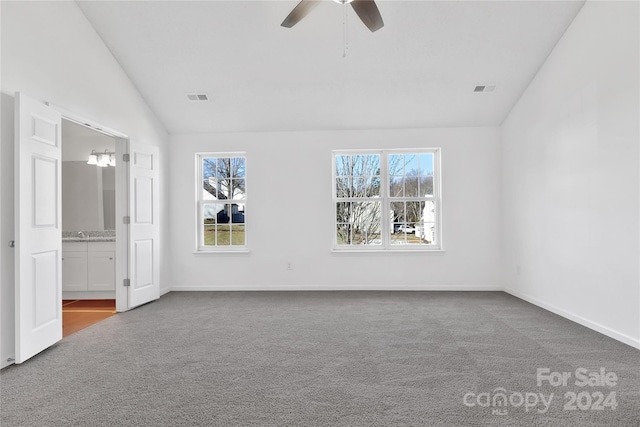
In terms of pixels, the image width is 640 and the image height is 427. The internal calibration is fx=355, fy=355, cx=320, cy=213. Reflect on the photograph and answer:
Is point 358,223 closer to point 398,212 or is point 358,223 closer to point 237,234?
point 398,212

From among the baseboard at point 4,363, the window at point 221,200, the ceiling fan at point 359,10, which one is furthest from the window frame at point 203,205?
the ceiling fan at point 359,10

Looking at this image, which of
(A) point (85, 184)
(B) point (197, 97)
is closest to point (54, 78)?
(B) point (197, 97)

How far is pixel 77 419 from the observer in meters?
1.97

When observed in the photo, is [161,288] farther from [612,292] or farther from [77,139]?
[612,292]

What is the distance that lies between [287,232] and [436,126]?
2827 millimetres

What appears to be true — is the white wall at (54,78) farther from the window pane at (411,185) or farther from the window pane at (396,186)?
the window pane at (411,185)

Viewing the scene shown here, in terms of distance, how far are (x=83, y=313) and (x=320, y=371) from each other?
3.45 m

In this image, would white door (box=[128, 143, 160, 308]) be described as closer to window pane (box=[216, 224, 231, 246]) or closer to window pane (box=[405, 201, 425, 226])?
window pane (box=[216, 224, 231, 246])

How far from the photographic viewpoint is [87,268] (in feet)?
16.9

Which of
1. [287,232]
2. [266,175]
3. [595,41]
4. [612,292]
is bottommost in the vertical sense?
[612,292]

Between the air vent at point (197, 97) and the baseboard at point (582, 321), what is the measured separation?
5.10 m

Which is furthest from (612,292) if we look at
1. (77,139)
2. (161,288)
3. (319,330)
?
(77,139)

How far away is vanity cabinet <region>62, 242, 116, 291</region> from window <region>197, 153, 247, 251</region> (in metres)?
1.32

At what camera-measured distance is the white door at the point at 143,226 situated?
4461 millimetres
